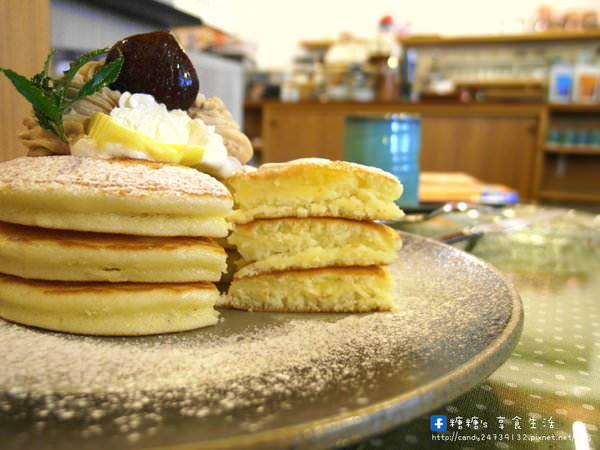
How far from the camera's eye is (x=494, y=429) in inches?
25.4

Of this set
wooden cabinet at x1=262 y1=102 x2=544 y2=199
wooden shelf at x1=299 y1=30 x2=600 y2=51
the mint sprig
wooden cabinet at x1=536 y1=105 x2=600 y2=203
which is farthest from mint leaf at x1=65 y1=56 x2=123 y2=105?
wooden shelf at x1=299 y1=30 x2=600 y2=51

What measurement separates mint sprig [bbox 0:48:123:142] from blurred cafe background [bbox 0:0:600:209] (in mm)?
1290

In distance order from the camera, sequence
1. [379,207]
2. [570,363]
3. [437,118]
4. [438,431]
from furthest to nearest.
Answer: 1. [437,118]
2. [379,207]
3. [570,363]
4. [438,431]

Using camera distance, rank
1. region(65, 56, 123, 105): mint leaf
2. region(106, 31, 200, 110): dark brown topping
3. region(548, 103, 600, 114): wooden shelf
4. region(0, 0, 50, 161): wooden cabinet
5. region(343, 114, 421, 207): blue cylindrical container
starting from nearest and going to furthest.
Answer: region(65, 56, 123, 105): mint leaf → region(106, 31, 200, 110): dark brown topping → region(343, 114, 421, 207): blue cylindrical container → region(0, 0, 50, 161): wooden cabinet → region(548, 103, 600, 114): wooden shelf

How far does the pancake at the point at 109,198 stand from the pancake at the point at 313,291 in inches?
5.7

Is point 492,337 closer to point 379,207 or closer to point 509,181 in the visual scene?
point 379,207

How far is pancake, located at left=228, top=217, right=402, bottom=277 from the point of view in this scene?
3.05 feet

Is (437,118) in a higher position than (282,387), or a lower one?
higher

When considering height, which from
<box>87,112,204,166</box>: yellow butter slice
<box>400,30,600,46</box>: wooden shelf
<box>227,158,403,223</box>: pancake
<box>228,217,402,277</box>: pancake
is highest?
<box>400,30,600,46</box>: wooden shelf

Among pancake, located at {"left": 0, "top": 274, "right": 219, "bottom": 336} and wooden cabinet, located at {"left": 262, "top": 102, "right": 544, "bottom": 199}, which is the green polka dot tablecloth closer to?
pancake, located at {"left": 0, "top": 274, "right": 219, "bottom": 336}

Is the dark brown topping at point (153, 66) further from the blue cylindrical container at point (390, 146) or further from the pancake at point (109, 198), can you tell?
the blue cylindrical container at point (390, 146)

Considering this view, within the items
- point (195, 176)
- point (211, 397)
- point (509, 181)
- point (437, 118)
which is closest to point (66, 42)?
point (195, 176)

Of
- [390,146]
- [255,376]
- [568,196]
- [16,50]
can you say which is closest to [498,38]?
[568,196]

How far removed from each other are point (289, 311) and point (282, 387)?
35cm
